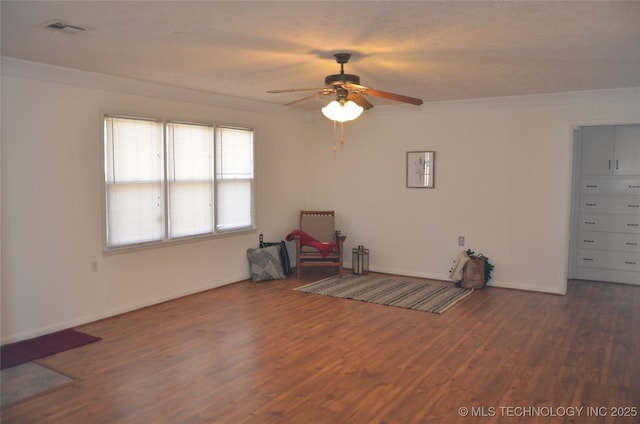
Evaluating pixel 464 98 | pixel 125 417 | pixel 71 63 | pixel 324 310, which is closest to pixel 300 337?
pixel 324 310

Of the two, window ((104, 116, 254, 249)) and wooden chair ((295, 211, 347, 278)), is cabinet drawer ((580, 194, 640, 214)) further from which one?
window ((104, 116, 254, 249))

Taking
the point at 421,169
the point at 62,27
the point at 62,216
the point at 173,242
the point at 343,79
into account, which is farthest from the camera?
the point at 421,169

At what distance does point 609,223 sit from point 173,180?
5727 mm

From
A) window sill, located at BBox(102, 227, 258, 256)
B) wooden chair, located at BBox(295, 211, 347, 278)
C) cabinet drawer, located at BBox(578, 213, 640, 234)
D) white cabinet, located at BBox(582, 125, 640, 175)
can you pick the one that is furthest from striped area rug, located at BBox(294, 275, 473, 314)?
white cabinet, located at BBox(582, 125, 640, 175)

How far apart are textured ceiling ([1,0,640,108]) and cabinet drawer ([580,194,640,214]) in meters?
1.88

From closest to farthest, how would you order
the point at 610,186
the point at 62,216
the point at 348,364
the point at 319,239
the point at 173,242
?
the point at 348,364
the point at 62,216
the point at 173,242
the point at 610,186
the point at 319,239

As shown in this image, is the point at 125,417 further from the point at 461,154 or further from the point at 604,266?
the point at 604,266

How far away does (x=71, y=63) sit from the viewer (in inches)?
171

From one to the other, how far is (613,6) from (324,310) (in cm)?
370

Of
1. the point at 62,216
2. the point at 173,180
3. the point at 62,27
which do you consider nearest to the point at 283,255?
the point at 173,180

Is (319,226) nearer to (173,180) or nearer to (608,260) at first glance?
(173,180)

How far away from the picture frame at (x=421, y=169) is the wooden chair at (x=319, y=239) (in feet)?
4.15

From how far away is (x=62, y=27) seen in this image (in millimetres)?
3262

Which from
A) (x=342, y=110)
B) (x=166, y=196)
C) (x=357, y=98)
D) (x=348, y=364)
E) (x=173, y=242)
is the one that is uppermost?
(x=357, y=98)
